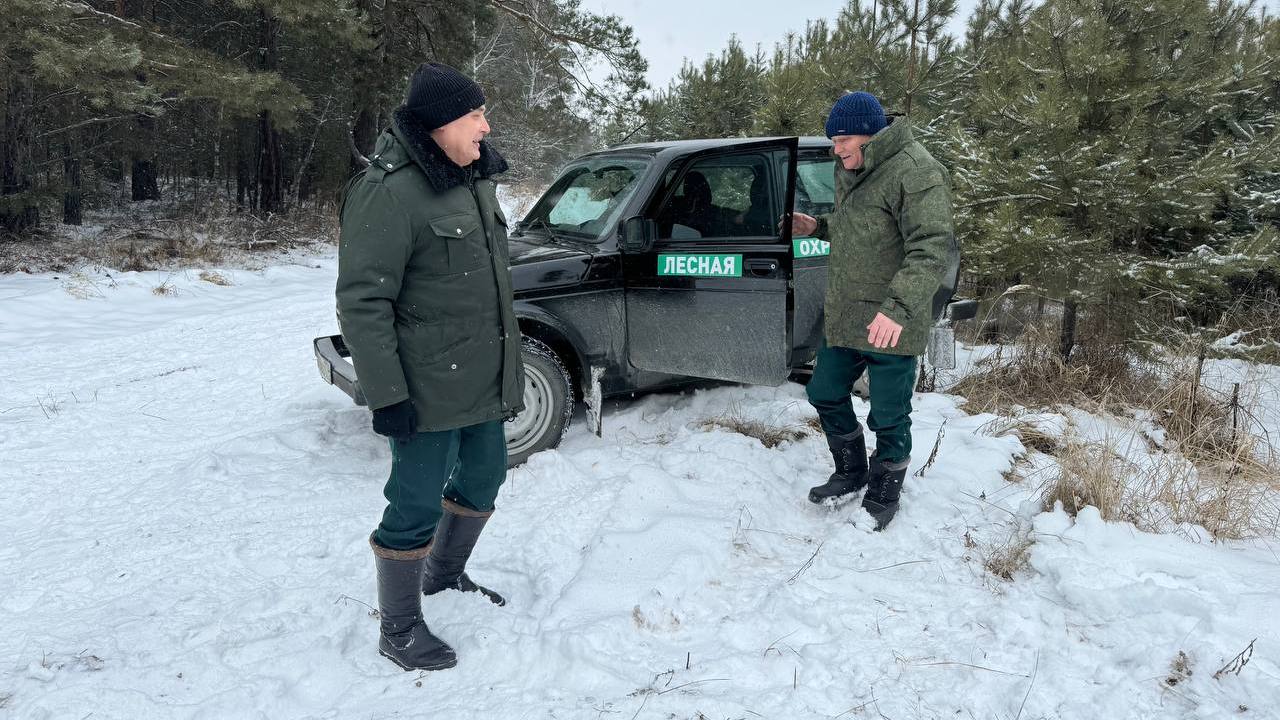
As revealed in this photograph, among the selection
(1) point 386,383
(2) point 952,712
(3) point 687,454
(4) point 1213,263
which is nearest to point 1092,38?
(4) point 1213,263

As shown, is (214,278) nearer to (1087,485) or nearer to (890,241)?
(890,241)

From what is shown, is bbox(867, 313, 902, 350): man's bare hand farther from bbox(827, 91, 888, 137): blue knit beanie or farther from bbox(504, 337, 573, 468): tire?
bbox(504, 337, 573, 468): tire

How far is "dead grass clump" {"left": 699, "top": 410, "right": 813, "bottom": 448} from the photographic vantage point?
4.33 metres

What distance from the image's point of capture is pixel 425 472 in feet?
7.67

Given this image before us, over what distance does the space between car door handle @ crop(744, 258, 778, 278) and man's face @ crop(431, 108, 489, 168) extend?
2025mm

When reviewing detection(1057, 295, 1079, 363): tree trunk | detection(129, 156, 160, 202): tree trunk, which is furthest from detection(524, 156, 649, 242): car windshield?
detection(129, 156, 160, 202): tree trunk

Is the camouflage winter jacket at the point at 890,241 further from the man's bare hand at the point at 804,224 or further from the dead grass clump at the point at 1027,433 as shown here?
Result: the dead grass clump at the point at 1027,433

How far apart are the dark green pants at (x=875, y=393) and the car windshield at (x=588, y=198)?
1601 mm

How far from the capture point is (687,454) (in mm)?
4074

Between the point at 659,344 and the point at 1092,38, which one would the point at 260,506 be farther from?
the point at 1092,38

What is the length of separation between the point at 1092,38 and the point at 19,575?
7.69m

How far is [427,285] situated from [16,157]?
449 inches

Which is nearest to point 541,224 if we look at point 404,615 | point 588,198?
point 588,198

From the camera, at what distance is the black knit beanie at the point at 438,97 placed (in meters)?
2.18
